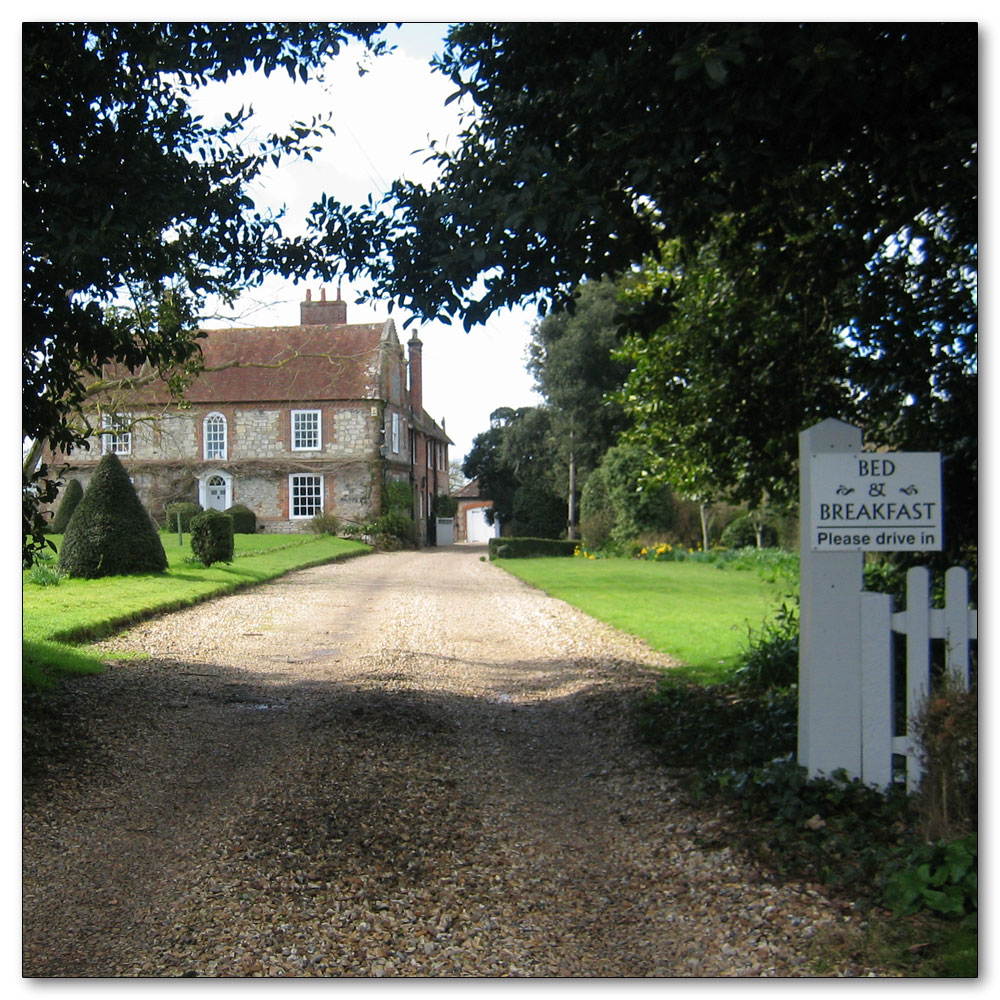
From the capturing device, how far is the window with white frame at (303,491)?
30.8 ft

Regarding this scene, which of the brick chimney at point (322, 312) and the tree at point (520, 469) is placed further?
the brick chimney at point (322, 312)

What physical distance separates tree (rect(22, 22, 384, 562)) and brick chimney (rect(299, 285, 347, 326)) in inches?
36.8

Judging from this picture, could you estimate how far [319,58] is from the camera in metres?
4.38

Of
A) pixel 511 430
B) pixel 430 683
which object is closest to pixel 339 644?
pixel 430 683

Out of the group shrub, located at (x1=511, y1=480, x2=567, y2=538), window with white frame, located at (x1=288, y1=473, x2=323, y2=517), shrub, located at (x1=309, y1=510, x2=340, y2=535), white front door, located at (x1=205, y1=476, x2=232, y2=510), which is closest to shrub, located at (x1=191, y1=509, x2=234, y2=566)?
shrub, located at (x1=309, y1=510, x2=340, y2=535)

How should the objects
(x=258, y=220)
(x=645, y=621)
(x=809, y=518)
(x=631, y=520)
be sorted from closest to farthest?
(x=809, y=518)
(x=258, y=220)
(x=645, y=621)
(x=631, y=520)

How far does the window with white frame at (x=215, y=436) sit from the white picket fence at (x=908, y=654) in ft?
20.6

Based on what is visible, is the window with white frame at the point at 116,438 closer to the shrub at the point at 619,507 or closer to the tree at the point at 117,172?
the tree at the point at 117,172

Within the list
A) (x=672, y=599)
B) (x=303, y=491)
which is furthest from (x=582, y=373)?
(x=672, y=599)

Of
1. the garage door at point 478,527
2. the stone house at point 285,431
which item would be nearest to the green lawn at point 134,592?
the stone house at point 285,431

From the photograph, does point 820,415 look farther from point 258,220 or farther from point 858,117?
point 258,220

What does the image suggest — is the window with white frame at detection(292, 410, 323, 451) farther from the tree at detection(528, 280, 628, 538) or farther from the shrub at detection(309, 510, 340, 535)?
the tree at detection(528, 280, 628, 538)

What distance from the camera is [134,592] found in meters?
8.68

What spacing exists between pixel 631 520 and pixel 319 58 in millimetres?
13856
